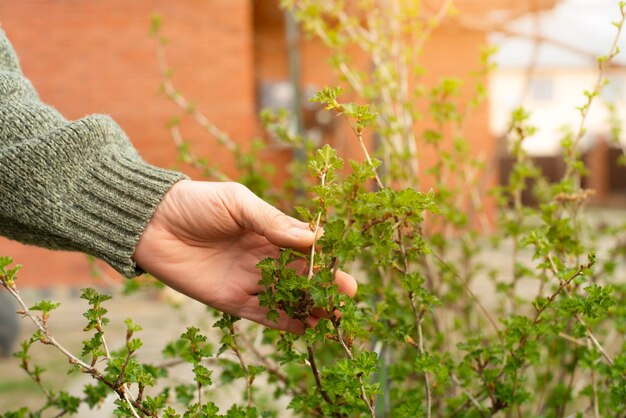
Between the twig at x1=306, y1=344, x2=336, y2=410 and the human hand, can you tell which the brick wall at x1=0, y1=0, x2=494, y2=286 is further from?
the twig at x1=306, y1=344, x2=336, y2=410

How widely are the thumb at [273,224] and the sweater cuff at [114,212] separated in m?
0.20

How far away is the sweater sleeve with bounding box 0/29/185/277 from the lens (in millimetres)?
1408

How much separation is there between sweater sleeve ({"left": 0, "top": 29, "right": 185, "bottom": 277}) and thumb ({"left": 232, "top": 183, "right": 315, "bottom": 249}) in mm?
199

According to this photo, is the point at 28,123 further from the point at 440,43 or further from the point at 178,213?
the point at 440,43

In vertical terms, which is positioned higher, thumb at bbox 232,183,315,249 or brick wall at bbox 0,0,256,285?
brick wall at bbox 0,0,256,285

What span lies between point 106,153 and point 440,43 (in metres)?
9.36

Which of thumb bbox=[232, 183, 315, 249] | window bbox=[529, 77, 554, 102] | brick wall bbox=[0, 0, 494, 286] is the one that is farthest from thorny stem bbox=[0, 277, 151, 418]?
window bbox=[529, 77, 554, 102]

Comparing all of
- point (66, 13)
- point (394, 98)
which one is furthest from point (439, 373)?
point (66, 13)

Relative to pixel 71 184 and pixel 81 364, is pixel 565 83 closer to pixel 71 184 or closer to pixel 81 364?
pixel 71 184

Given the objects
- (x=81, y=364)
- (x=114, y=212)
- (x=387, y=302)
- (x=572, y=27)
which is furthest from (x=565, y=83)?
(x=81, y=364)

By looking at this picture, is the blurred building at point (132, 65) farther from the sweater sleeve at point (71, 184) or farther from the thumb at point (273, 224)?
the thumb at point (273, 224)

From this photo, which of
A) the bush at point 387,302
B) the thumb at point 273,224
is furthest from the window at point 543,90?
the thumb at point 273,224

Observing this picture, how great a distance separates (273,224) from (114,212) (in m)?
0.39

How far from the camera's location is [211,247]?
154 centimetres
